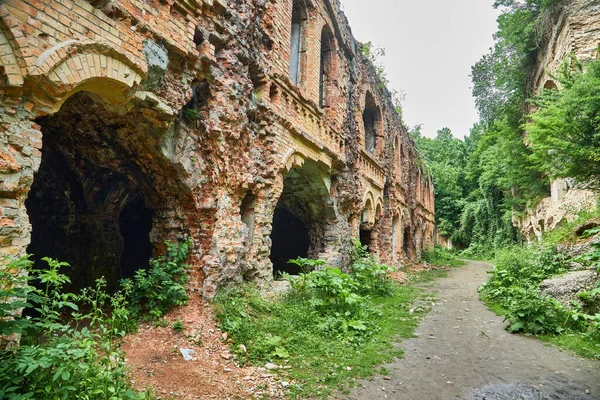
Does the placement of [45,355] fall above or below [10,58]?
below

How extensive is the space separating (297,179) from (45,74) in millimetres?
7138

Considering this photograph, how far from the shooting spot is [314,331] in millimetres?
5668

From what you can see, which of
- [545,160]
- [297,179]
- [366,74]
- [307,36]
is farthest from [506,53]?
[297,179]

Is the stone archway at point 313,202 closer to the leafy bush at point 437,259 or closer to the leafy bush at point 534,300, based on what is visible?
the leafy bush at point 534,300

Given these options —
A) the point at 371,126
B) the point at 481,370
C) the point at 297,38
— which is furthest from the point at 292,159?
the point at 371,126

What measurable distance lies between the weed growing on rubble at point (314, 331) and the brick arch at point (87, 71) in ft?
10.6

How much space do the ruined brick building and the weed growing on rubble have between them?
25.0 inches

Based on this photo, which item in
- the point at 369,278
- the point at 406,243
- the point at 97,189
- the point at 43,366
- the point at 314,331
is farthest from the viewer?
the point at 406,243

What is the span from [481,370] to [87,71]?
6098 mm

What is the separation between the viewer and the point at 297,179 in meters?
9.86

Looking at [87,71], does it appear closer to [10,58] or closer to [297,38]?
[10,58]

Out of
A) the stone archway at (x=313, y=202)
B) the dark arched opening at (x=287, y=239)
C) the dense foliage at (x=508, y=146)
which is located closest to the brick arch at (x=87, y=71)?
the stone archway at (x=313, y=202)

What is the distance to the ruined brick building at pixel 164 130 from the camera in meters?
3.14

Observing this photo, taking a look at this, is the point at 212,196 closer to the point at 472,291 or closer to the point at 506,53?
the point at 472,291
